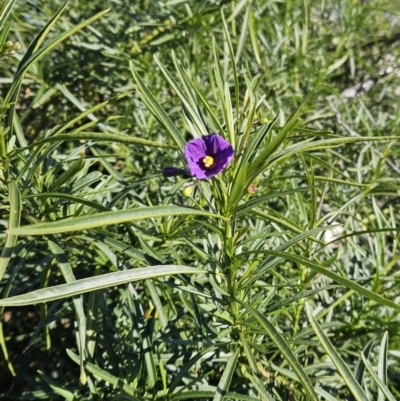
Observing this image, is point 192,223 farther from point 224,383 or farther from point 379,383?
point 379,383

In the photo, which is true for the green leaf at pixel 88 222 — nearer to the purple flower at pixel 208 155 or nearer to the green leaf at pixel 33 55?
the purple flower at pixel 208 155

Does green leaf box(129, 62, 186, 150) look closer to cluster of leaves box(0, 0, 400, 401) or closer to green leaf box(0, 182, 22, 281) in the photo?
cluster of leaves box(0, 0, 400, 401)

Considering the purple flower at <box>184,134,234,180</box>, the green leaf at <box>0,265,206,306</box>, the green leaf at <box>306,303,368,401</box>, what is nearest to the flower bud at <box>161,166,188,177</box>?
the purple flower at <box>184,134,234,180</box>

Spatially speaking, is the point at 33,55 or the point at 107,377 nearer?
the point at 33,55

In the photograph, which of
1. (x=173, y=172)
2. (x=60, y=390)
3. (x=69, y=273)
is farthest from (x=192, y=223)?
(x=60, y=390)

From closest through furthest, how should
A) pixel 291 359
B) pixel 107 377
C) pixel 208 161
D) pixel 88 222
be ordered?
pixel 88 222
pixel 291 359
pixel 208 161
pixel 107 377

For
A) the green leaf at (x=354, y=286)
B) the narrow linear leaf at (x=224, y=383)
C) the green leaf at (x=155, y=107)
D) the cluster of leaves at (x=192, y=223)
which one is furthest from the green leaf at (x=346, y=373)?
the green leaf at (x=155, y=107)

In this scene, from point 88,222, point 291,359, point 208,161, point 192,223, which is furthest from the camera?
point 192,223
